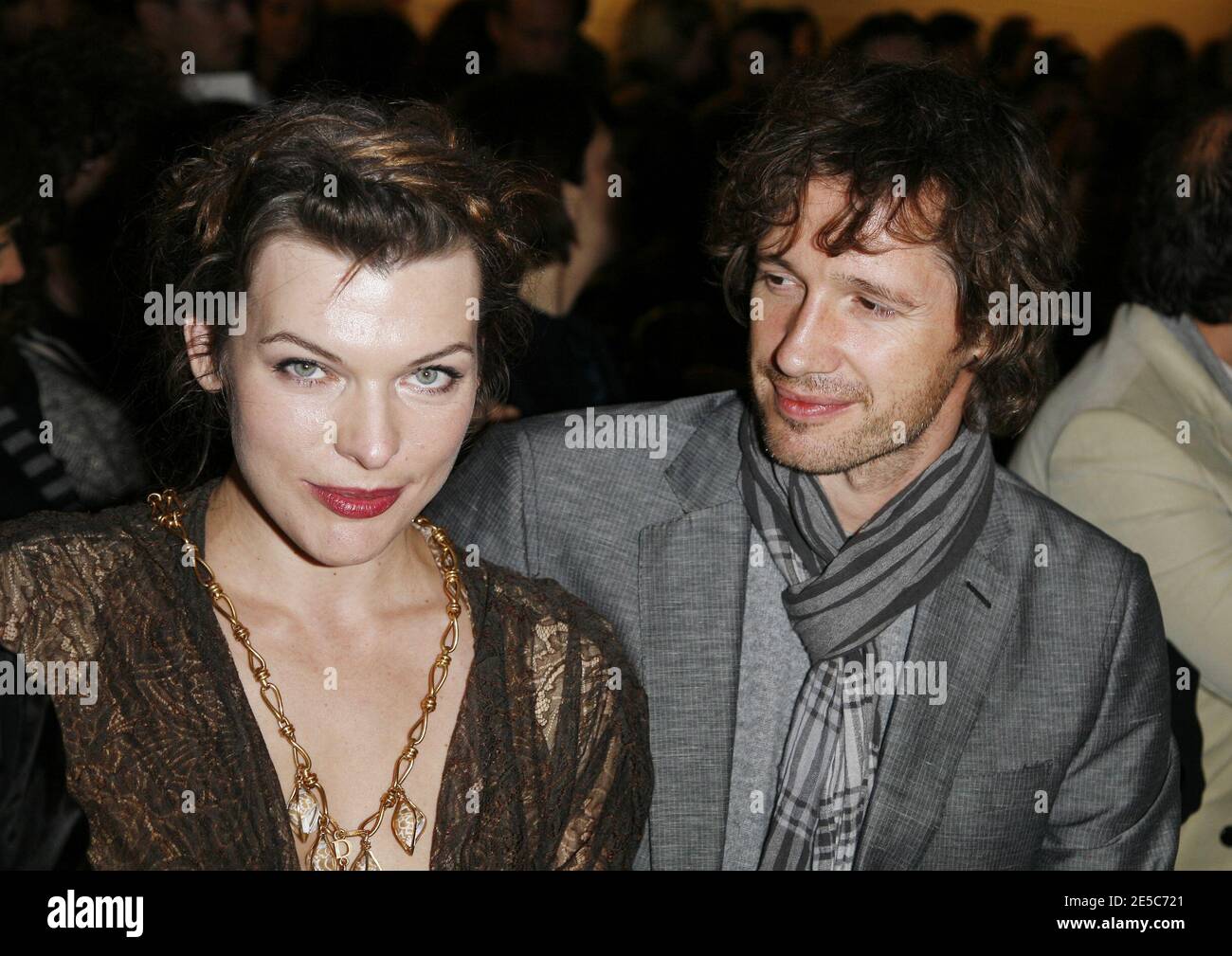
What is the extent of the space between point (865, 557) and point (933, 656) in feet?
0.65

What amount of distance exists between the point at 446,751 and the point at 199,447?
0.60m

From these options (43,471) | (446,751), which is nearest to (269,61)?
(43,471)

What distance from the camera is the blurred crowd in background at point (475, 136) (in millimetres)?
2619

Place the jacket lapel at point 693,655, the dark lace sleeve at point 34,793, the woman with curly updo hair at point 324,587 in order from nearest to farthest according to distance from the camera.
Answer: the dark lace sleeve at point 34,793 < the woman with curly updo hair at point 324,587 < the jacket lapel at point 693,655

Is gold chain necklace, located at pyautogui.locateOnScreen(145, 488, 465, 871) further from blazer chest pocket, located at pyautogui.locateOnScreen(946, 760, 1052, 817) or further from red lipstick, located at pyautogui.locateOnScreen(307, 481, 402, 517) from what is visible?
blazer chest pocket, located at pyautogui.locateOnScreen(946, 760, 1052, 817)

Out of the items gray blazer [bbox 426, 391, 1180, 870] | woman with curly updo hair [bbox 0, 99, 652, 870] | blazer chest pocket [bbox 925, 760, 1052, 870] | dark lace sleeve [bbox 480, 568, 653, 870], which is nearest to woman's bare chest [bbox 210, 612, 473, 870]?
woman with curly updo hair [bbox 0, 99, 652, 870]

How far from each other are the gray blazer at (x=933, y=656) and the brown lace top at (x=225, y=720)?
15cm

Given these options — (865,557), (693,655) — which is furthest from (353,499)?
(865,557)

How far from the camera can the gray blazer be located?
218 cm

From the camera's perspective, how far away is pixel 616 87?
21.0 feet

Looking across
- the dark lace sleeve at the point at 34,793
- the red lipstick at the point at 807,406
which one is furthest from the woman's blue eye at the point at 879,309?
the dark lace sleeve at the point at 34,793

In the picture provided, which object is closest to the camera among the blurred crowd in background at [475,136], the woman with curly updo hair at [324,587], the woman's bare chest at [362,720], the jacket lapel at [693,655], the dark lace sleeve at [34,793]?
the dark lace sleeve at [34,793]

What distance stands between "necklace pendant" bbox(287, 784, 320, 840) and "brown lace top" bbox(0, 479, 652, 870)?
20 mm

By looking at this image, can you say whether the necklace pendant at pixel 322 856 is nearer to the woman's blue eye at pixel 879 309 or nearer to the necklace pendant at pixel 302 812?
the necklace pendant at pixel 302 812
